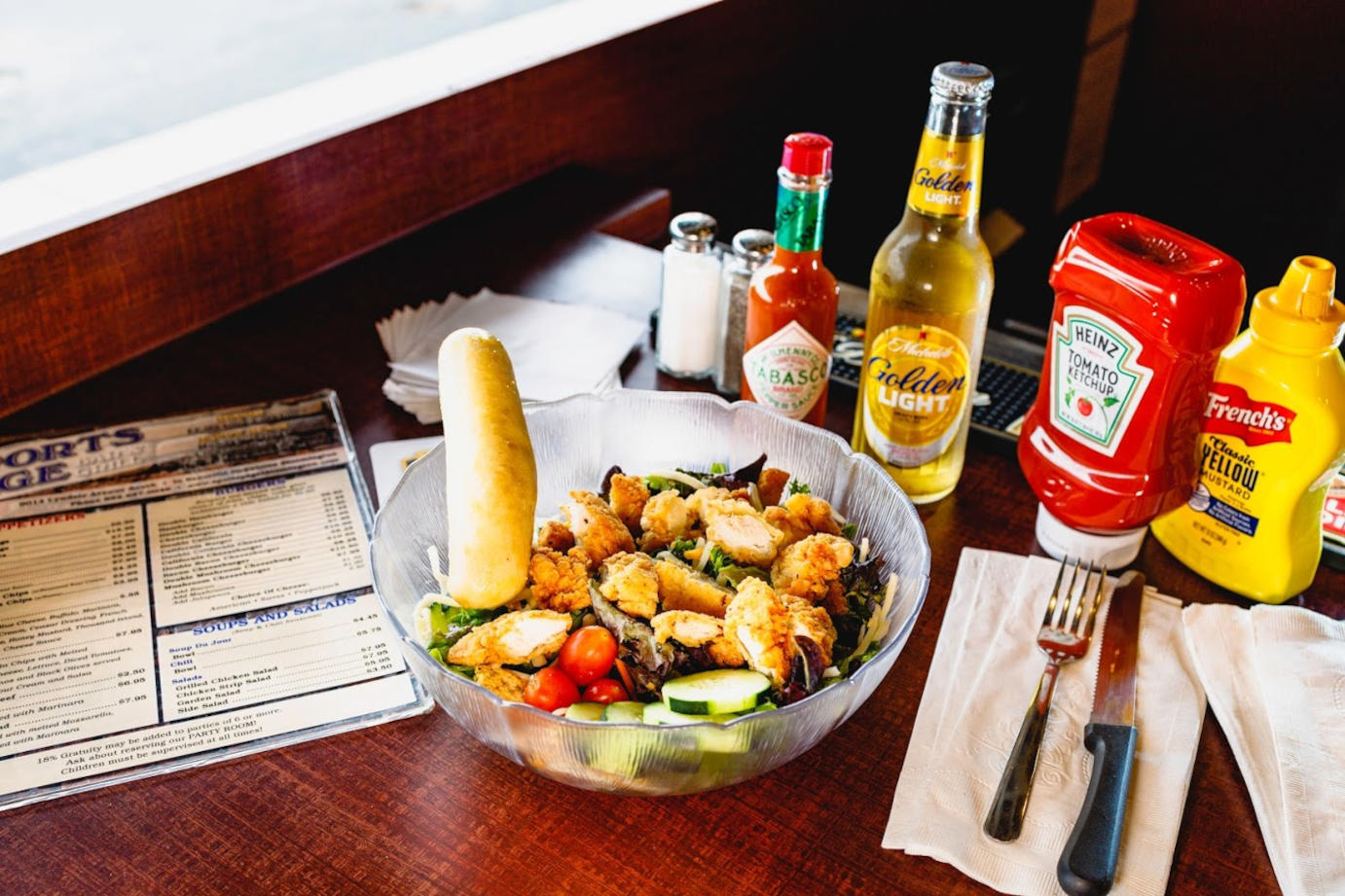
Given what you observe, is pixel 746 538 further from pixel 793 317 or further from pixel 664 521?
pixel 793 317

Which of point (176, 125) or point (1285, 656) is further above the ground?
point (176, 125)

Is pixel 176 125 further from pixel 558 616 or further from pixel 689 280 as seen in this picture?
pixel 558 616

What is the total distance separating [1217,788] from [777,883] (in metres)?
0.33

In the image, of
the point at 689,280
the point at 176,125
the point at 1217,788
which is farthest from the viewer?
the point at 176,125

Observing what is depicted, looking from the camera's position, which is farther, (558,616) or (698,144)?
(698,144)

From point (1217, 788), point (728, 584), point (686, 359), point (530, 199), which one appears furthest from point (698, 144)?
point (1217, 788)

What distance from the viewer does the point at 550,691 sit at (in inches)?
29.2

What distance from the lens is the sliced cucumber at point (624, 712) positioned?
726 millimetres

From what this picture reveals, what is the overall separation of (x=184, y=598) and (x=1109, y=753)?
74 centimetres

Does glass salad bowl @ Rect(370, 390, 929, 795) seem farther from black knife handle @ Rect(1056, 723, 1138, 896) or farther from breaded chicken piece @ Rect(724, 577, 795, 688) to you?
black knife handle @ Rect(1056, 723, 1138, 896)

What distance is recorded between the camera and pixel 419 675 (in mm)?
745

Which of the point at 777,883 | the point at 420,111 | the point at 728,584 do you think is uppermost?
the point at 420,111

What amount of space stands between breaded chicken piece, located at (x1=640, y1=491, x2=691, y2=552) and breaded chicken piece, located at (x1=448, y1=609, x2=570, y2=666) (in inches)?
5.7

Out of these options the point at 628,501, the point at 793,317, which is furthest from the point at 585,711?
the point at 793,317
